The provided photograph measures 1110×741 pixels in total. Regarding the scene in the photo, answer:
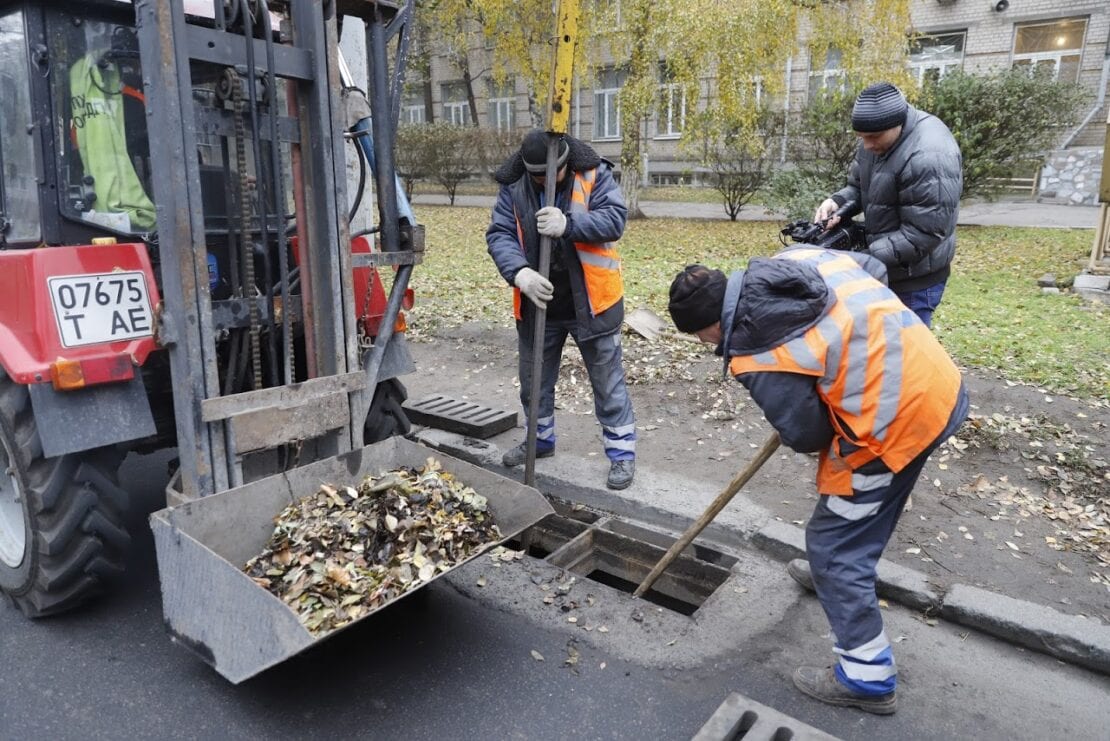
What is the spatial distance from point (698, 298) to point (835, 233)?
6.28 feet

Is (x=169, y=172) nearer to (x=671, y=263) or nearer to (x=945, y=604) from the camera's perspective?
(x=945, y=604)

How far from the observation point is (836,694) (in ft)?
8.93

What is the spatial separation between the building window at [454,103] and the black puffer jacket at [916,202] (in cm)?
2703

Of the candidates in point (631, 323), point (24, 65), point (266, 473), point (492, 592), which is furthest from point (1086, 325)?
point (24, 65)

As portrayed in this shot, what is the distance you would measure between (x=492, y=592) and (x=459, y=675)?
0.57m

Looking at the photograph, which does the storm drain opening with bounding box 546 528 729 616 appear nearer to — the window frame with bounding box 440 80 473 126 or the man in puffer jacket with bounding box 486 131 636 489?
the man in puffer jacket with bounding box 486 131 636 489

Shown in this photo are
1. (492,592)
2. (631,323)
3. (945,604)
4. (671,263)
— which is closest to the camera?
(945,604)

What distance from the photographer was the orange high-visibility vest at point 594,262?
4020 millimetres

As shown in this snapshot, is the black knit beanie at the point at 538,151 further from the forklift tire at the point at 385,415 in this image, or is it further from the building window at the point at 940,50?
the building window at the point at 940,50

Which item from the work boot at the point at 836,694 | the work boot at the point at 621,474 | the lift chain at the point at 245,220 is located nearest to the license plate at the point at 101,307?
the lift chain at the point at 245,220

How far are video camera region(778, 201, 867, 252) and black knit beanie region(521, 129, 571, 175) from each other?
46.2 inches

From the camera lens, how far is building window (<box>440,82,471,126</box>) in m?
29.4

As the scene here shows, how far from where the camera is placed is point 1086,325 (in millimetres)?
7039

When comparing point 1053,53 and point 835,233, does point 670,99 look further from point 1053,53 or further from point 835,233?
point 1053,53
